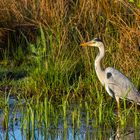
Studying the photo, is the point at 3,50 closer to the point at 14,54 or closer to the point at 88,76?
the point at 14,54

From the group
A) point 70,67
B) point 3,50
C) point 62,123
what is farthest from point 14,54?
point 62,123

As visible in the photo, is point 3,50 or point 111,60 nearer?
point 111,60

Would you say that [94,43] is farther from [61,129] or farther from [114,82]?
[61,129]

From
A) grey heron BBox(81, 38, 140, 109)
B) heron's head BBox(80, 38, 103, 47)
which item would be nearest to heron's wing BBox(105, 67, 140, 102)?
grey heron BBox(81, 38, 140, 109)

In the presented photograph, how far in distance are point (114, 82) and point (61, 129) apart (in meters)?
1.71

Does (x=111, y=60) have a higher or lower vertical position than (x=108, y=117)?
higher

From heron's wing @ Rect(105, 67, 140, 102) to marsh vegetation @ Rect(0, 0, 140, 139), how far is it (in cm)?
15

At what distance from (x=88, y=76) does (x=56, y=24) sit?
53.1 inches

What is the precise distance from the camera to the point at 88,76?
1027 centimetres

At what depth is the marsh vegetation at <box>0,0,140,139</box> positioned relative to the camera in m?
8.31

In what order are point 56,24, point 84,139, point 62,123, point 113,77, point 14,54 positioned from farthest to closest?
1. point 14,54
2. point 56,24
3. point 113,77
4. point 62,123
5. point 84,139

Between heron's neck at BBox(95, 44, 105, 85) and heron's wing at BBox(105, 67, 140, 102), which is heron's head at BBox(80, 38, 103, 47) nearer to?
heron's neck at BBox(95, 44, 105, 85)

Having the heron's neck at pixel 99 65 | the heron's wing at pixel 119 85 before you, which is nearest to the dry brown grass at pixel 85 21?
the heron's neck at pixel 99 65

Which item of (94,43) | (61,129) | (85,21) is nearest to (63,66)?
(94,43)
